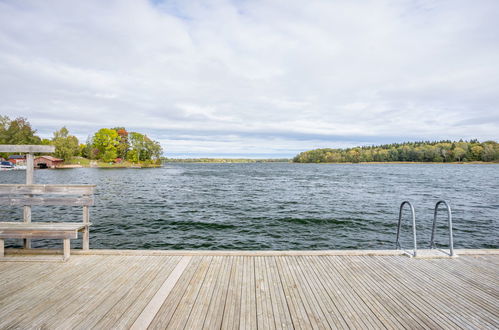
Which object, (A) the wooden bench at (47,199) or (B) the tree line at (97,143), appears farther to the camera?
(B) the tree line at (97,143)

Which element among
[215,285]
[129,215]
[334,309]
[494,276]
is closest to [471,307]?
[494,276]

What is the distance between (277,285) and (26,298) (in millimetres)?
3556

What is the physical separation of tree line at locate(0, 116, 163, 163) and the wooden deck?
8211 centimetres

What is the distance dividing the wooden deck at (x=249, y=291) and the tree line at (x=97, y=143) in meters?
82.1

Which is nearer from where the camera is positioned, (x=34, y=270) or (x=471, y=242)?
(x=34, y=270)

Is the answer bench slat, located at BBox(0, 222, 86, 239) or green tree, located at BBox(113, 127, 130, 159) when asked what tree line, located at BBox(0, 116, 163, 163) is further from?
bench slat, located at BBox(0, 222, 86, 239)

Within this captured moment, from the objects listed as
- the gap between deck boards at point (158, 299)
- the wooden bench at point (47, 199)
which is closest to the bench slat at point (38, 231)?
the wooden bench at point (47, 199)

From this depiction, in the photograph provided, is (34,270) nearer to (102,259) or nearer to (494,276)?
(102,259)

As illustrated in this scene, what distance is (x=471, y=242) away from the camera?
11.0 metres

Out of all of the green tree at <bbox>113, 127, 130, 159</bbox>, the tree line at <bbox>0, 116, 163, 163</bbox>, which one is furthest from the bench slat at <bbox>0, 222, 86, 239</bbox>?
the green tree at <bbox>113, 127, 130, 159</bbox>

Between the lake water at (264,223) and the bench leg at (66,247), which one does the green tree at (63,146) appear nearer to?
the lake water at (264,223)

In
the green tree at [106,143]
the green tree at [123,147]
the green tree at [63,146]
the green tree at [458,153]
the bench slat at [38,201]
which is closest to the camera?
the bench slat at [38,201]

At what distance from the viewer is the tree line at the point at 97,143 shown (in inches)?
2635

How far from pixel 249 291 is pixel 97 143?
91325mm
